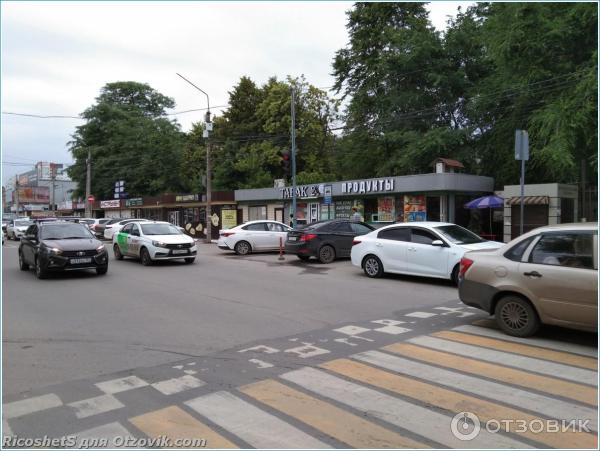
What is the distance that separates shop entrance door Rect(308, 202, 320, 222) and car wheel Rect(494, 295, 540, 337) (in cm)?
2144

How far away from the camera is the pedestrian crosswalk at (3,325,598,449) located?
384 centimetres

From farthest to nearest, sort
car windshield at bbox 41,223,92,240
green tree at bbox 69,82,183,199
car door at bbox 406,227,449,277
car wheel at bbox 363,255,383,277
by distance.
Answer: green tree at bbox 69,82,183,199
car windshield at bbox 41,223,92,240
car wheel at bbox 363,255,383,277
car door at bbox 406,227,449,277

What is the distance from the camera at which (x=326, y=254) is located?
17.1 metres

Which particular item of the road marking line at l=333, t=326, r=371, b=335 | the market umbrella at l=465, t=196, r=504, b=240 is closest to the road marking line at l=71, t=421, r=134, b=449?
the road marking line at l=333, t=326, r=371, b=335

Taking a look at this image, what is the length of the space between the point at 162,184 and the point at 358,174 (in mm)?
28150

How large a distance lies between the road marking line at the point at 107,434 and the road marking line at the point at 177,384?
2.71 feet

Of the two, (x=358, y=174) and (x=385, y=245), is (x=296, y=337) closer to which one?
(x=385, y=245)

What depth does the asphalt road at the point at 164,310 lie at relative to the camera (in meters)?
6.12

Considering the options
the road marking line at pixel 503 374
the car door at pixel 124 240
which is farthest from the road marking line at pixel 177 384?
the car door at pixel 124 240

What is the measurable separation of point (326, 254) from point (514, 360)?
11432 millimetres

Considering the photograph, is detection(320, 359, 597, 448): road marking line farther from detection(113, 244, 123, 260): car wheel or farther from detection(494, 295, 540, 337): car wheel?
detection(113, 244, 123, 260): car wheel

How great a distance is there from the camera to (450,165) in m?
23.0

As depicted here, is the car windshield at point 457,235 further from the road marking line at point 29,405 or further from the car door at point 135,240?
the car door at point 135,240

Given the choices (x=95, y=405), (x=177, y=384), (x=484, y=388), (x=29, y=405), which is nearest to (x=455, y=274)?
(x=484, y=388)
